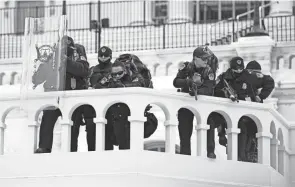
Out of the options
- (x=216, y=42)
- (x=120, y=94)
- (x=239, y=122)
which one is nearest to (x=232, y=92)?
(x=239, y=122)

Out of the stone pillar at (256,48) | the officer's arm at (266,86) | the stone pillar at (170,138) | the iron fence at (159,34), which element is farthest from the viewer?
the iron fence at (159,34)

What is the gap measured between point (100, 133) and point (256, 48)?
9602mm

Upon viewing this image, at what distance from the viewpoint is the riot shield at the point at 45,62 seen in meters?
27.0

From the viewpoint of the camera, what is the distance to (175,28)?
41.5 m

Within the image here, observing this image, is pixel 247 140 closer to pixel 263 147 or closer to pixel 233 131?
pixel 263 147

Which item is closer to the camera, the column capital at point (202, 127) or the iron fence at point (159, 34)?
the column capital at point (202, 127)

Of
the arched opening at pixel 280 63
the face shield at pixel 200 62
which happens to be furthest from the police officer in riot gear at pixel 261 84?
the arched opening at pixel 280 63

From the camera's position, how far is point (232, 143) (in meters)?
27.9

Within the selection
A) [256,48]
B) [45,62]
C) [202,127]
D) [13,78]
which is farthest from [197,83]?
[13,78]

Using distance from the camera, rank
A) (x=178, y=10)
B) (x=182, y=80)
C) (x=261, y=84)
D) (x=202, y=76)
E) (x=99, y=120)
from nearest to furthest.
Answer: (x=99, y=120)
(x=182, y=80)
(x=202, y=76)
(x=261, y=84)
(x=178, y=10)

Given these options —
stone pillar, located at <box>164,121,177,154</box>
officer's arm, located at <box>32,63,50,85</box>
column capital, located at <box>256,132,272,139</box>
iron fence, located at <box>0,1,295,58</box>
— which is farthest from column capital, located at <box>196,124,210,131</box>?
iron fence, located at <box>0,1,295,58</box>

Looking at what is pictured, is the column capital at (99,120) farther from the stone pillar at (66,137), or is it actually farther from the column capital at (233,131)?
the column capital at (233,131)

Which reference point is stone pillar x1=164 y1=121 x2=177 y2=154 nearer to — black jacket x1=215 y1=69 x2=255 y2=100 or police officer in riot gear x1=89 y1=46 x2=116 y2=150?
police officer in riot gear x1=89 y1=46 x2=116 y2=150

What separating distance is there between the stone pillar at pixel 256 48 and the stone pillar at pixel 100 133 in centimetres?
917
